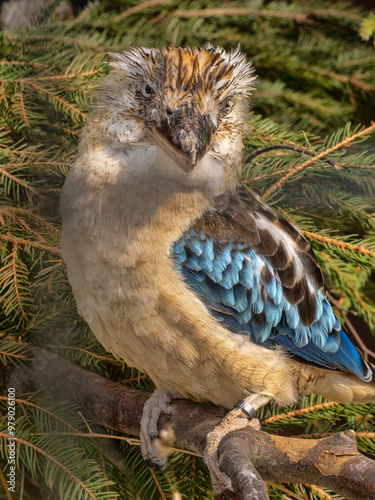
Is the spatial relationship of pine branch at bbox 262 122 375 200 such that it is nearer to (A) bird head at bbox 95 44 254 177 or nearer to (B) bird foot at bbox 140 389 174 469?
(A) bird head at bbox 95 44 254 177

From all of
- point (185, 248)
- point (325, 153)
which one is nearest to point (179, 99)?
point (185, 248)

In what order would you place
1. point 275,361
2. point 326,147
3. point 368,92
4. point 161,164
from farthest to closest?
point 368,92
point 326,147
point 275,361
point 161,164

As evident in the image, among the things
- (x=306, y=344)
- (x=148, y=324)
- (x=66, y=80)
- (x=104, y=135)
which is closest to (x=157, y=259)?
(x=148, y=324)

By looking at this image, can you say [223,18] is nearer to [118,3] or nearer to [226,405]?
[118,3]

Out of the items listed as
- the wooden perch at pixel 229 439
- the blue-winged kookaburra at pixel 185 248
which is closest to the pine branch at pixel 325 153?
the blue-winged kookaburra at pixel 185 248

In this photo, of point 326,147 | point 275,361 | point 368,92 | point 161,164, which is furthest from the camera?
point 368,92

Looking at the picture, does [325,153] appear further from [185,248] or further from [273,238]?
[185,248]

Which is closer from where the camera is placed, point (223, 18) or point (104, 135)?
point (104, 135)

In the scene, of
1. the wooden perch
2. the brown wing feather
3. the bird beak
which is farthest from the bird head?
the wooden perch

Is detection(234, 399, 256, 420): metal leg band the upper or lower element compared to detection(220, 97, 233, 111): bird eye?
lower
